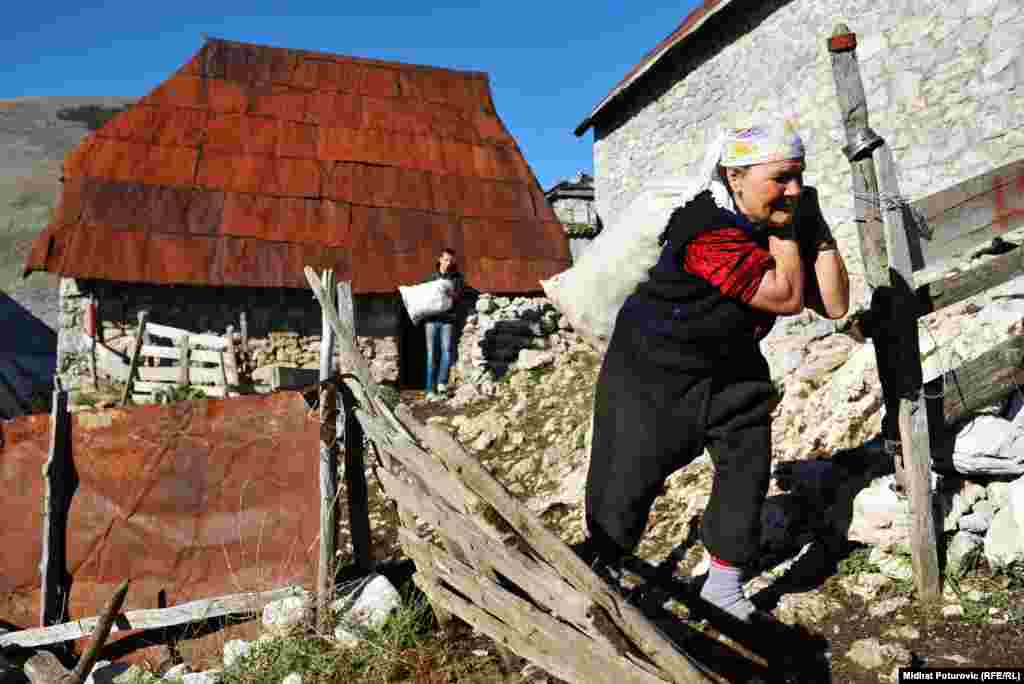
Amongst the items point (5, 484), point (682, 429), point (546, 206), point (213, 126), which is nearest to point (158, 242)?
point (213, 126)

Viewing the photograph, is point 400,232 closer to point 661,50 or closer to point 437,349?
point 437,349

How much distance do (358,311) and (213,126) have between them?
389cm

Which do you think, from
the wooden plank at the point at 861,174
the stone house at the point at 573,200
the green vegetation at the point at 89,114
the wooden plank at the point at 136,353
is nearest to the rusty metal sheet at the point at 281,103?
the wooden plank at the point at 136,353

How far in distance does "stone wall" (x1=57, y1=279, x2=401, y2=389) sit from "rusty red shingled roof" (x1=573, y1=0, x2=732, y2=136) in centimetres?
547

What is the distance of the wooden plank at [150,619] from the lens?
9.32 ft

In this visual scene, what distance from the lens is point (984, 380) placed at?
2473 mm

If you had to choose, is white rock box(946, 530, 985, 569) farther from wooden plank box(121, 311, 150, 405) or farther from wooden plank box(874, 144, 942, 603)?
wooden plank box(121, 311, 150, 405)

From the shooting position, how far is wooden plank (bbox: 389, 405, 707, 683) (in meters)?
1.64

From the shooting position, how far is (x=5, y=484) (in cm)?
297

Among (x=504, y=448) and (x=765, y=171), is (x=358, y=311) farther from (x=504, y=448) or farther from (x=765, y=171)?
(x=765, y=171)

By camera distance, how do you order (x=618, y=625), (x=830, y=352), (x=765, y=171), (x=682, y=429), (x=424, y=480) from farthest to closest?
(x=830, y=352)
(x=424, y=480)
(x=682, y=429)
(x=765, y=171)
(x=618, y=625)

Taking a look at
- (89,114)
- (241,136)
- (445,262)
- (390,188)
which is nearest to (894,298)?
(445,262)

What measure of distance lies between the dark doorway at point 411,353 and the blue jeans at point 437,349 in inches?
57.7

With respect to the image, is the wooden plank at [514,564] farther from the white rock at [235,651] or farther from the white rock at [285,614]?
the white rock at [235,651]
